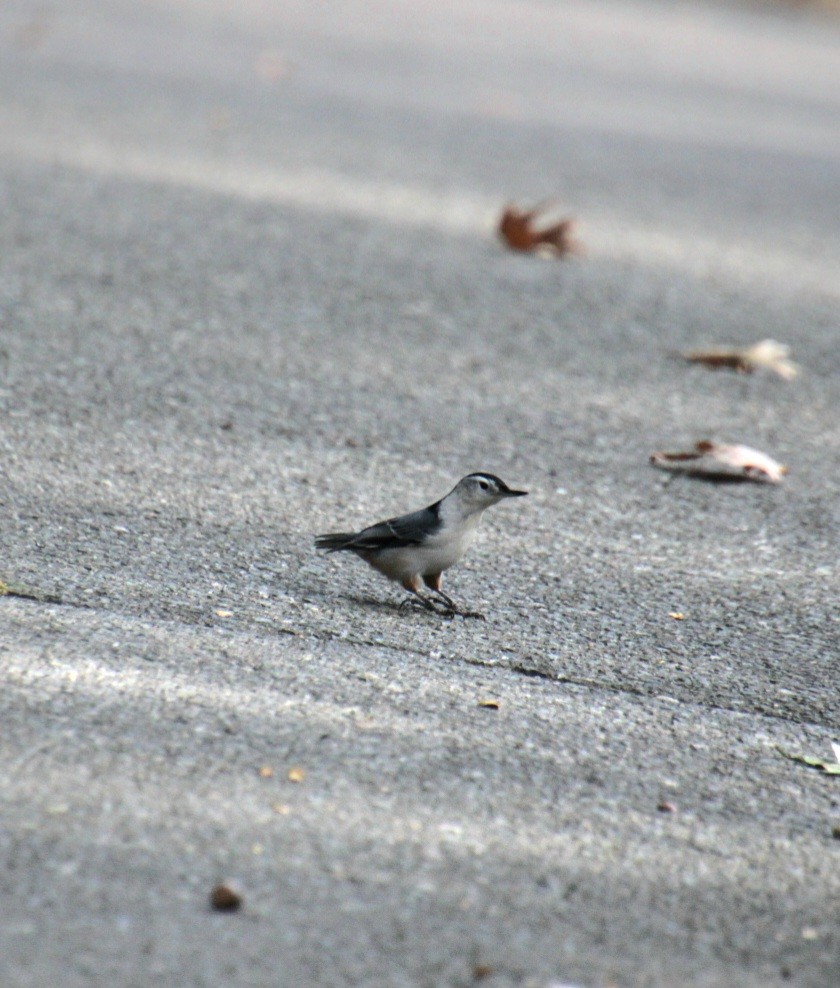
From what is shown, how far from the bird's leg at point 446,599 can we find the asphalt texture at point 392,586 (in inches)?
1.8

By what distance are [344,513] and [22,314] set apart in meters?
2.02

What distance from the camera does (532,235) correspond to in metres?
7.22

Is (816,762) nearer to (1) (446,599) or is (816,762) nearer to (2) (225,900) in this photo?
(1) (446,599)

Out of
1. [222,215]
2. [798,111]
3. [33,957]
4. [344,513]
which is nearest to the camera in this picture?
[33,957]

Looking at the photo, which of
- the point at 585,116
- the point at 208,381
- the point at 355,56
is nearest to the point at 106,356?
the point at 208,381

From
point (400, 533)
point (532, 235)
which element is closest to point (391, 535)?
point (400, 533)

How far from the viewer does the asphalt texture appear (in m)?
2.50

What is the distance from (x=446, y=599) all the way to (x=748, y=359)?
8.53 feet

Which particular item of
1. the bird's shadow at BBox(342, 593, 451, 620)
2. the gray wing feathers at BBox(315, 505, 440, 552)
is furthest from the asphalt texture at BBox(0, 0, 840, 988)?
the gray wing feathers at BBox(315, 505, 440, 552)

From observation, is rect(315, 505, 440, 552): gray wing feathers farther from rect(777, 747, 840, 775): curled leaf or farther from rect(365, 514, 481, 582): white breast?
rect(777, 747, 840, 775): curled leaf

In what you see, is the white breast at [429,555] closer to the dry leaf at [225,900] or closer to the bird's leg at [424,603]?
the bird's leg at [424,603]

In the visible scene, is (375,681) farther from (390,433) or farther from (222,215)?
(222,215)

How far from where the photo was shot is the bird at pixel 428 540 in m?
3.68

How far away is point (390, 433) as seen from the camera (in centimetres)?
494
